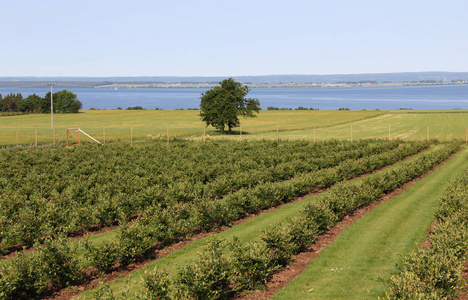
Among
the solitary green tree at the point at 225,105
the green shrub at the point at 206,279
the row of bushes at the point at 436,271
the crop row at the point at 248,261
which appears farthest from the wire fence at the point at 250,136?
the green shrub at the point at 206,279

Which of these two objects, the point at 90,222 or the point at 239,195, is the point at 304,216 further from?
the point at 90,222

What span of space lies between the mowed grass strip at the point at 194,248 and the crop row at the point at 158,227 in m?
0.55

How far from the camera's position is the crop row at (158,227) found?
10055mm

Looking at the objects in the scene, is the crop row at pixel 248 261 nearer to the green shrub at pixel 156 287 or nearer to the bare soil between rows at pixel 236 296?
the green shrub at pixel 156 287

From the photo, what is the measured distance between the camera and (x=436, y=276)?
876 centimetres

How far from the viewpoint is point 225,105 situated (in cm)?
6178

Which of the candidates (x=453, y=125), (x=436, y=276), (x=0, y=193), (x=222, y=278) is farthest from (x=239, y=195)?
(x=453, y=125)

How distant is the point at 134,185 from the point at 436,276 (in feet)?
47.9

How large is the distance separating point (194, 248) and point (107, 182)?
33.2 ft

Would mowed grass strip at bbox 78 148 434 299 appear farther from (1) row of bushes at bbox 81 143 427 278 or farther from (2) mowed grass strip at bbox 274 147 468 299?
(2) mowed grass strip at bbox 274 147 468 299

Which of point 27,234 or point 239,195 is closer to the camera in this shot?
point 27,234

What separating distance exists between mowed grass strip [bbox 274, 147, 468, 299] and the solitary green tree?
43.0 metres

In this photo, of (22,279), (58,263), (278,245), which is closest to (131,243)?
(58,263)

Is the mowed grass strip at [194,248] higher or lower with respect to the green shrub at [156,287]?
lower
